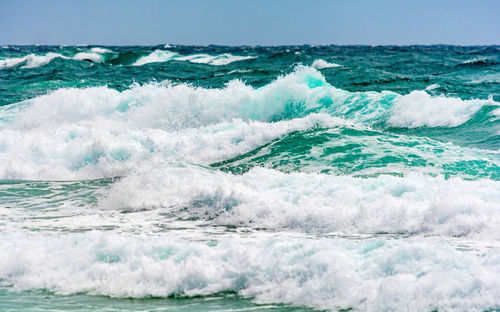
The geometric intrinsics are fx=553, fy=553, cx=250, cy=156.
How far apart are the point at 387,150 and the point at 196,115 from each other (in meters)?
7.15

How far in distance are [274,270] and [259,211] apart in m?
2.16

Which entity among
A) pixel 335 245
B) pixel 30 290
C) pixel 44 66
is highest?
pixel 44 66

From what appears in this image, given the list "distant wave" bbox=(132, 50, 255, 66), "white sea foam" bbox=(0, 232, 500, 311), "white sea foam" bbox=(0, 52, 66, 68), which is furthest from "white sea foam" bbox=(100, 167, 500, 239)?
"distant wave" bbox=(132, 50, 255, 66)

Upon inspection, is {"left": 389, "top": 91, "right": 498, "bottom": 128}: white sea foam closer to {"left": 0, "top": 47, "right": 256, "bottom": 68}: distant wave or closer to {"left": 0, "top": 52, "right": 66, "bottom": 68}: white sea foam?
{"left": 0, "top": 47, "right": 256, "bottom": 68}: distant wave

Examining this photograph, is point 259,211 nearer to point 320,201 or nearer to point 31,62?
point 320,201

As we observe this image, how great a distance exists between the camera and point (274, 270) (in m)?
4.72

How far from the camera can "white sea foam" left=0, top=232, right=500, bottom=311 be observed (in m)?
4.14

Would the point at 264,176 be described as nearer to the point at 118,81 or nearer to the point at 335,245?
the point at 335,245

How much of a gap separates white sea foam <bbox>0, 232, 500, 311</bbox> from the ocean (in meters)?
0.01

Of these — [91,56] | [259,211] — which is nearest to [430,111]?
[259,211]

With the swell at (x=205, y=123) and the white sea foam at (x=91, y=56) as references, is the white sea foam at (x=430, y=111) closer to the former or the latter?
the swell at (x=205, y=123)

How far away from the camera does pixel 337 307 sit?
13.8 ft

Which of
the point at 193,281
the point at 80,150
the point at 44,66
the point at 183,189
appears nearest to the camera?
the point at 193,281

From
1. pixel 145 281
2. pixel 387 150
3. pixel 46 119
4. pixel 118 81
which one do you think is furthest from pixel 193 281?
pixel 118 81
